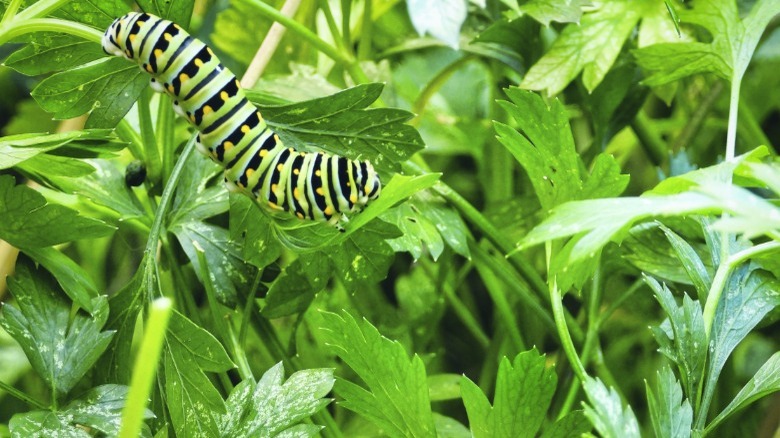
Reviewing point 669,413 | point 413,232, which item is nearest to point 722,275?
point 669,413

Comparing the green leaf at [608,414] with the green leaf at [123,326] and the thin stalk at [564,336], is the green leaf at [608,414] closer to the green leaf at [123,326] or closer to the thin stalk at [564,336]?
the thin stalk at [564,336]

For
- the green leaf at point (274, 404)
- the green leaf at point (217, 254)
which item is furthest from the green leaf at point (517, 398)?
the green leaf at point (217, 254)

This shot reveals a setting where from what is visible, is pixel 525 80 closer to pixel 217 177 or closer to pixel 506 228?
pixel 506 228

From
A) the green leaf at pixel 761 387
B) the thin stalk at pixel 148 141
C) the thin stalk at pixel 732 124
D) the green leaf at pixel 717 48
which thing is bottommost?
the green leaf at pixel 761 387

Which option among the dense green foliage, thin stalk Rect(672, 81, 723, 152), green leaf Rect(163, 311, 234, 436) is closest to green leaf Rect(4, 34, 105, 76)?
the dense green foliage

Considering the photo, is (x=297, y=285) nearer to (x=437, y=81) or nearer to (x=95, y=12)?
(x=95, y=12)
